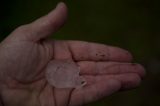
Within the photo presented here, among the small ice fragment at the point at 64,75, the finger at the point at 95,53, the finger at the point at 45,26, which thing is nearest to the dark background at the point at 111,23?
the finger at the point at 95,53

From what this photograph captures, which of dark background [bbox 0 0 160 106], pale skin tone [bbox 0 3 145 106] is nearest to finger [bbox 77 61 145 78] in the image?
pale skin tone [bbox 0 3 145 106]

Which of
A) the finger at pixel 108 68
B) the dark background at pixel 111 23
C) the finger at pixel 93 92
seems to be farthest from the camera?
the dark background at pixel 111 23

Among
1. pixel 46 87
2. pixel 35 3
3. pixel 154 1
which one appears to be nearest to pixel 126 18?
pixel 154 1

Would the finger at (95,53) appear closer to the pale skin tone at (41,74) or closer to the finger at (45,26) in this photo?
the pale skin tone at (41,74)

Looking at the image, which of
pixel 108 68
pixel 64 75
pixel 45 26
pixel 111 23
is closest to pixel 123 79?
pixel 108 68

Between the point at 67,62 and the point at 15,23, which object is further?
the point at 15,23

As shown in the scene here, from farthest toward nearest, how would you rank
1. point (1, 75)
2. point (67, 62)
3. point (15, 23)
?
point (15, 23) → point (67, 62) → point (1, 75)

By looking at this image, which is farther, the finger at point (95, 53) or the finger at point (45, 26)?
the finger at point (95, 53)

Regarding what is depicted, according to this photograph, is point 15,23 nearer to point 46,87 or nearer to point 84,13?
point 84,13
